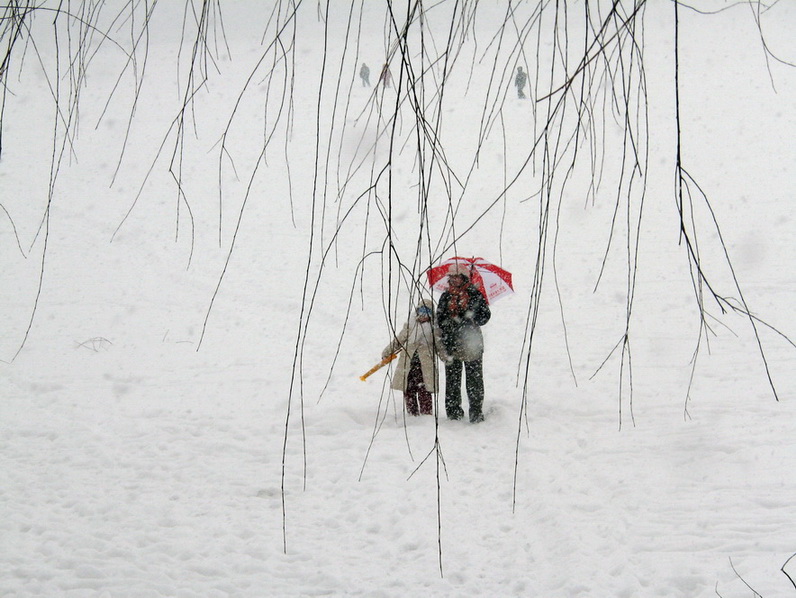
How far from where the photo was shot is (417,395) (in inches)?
240

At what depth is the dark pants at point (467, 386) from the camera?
19.2ft

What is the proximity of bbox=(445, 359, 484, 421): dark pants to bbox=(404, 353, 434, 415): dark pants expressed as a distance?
191mm

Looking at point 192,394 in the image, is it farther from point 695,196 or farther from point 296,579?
point 695,196

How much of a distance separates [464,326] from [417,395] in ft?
2.82

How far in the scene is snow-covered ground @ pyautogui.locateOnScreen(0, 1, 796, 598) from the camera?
4.07 metres

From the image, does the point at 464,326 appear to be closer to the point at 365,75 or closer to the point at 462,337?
the point at 462,337

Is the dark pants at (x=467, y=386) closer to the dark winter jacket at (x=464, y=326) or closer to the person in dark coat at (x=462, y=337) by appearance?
the person in dark coat at (x=462, y=337)

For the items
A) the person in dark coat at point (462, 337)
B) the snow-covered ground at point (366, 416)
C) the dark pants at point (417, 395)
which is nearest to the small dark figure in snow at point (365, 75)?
the snow-covered ground at point (366, 416)

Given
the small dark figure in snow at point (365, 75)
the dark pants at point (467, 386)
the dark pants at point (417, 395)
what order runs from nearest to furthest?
1. the dark pants at point (467, 386)
2. the dark pants at point (417, 395)
3. the small dark figure in snow at point (365, 75)

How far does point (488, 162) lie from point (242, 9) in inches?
822

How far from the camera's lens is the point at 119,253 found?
12.8 metres

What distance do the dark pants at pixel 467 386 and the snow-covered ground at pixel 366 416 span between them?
0.16 metres

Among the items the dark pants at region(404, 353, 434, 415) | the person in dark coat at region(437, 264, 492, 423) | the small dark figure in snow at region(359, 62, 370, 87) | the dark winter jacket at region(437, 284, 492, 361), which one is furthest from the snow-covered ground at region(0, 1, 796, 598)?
the small dark figure in snow at region(359, 62, 370, 87)

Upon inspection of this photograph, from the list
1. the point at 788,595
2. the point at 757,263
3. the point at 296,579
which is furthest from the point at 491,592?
the point at 757,263
